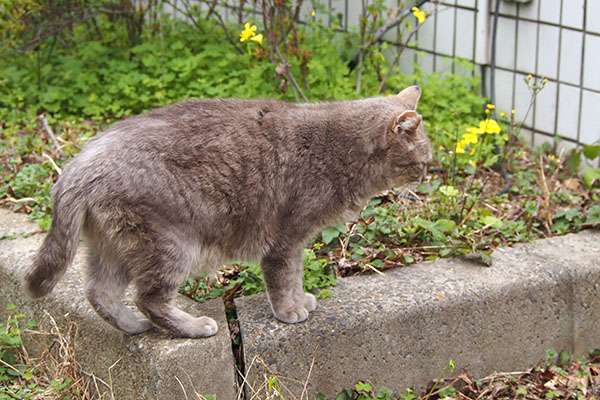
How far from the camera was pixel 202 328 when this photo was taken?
8.74 ft

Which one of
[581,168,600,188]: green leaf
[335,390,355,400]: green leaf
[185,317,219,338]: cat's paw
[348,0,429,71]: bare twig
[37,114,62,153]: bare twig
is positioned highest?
[348,0,429,71]: bare twig

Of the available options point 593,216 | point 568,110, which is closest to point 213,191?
point 593,216

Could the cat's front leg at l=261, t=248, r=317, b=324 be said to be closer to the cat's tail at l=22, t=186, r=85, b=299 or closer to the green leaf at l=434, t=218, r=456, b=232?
the cat's tail at l=22, t=186, r=85, b=299

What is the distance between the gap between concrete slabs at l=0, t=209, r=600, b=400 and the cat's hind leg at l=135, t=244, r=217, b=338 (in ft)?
0.18

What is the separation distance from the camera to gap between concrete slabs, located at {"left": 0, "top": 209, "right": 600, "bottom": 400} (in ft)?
8.70

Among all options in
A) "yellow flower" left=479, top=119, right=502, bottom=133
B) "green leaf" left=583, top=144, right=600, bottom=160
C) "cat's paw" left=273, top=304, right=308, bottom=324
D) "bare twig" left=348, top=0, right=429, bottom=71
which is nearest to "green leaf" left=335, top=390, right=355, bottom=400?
"cat's paw" left=273, top=304, right=308, bottom=324

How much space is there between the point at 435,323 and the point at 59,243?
1499 mm

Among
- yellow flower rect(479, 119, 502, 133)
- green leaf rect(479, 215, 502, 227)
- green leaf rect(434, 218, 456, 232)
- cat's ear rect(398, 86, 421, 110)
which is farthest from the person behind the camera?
yellow flower rect(479, 119, 502, 133)

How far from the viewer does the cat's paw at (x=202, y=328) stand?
2.65 metres

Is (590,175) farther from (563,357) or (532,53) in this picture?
(563,357)

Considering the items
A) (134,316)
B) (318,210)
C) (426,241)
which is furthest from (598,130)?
(134,316)

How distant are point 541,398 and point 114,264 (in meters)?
1.83

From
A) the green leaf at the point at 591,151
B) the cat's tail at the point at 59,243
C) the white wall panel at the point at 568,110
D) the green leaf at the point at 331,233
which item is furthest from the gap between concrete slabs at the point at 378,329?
the white wall panel at the point at 568,110

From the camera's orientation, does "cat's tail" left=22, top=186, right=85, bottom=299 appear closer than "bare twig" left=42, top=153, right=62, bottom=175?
Yes
